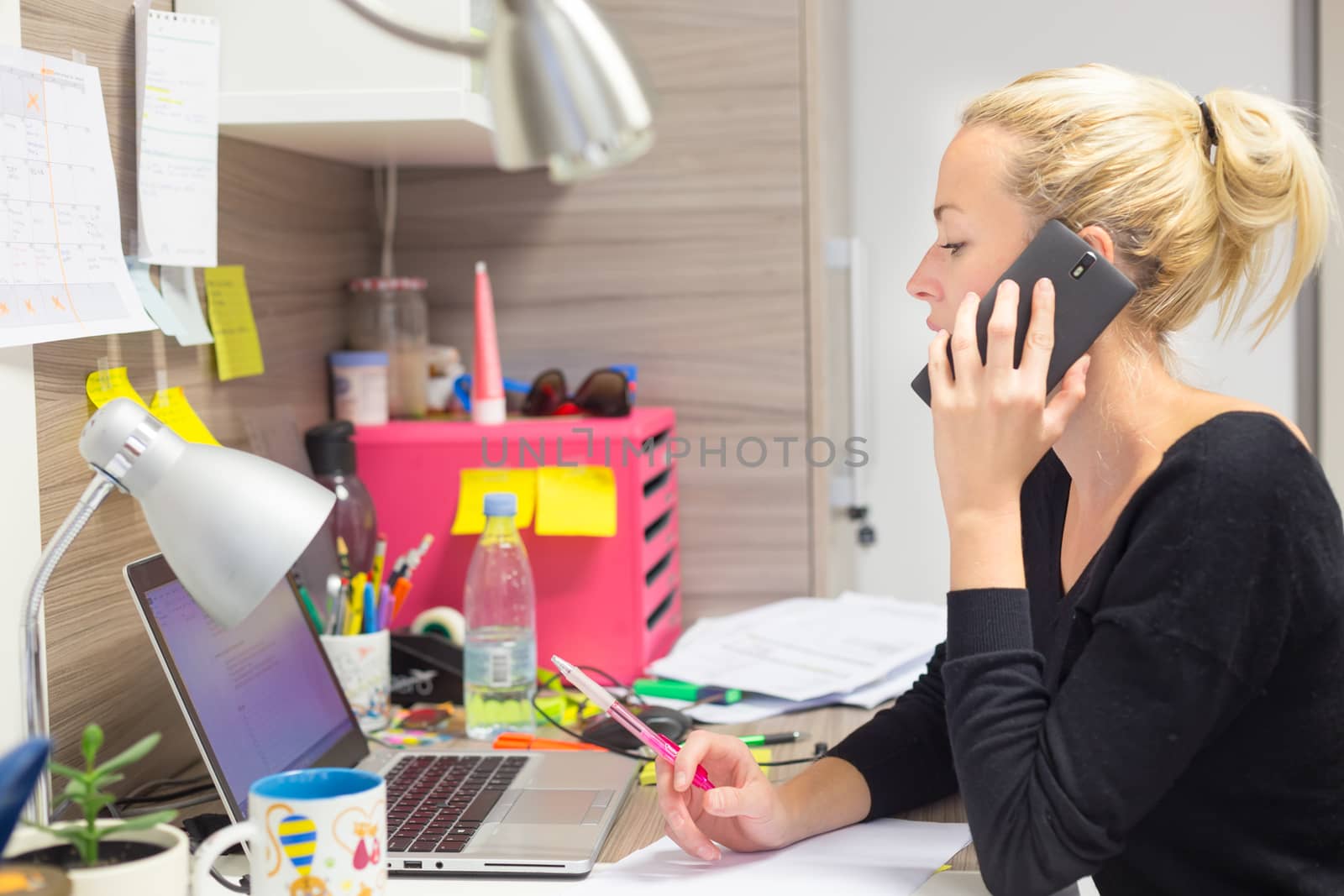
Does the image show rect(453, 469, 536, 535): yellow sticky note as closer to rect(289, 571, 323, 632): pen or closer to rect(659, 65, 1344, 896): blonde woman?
rect(289, 571, 323, 632): pen

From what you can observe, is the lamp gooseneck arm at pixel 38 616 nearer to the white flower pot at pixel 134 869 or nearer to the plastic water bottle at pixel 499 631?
the white flower pot at pixel 134 869

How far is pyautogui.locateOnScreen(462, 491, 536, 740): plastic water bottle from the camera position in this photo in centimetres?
127

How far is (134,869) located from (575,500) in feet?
2.78

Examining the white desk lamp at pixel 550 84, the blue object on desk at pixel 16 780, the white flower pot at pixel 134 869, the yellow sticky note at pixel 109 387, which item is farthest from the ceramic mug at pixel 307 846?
the yellow sticky note at pixel 109 387

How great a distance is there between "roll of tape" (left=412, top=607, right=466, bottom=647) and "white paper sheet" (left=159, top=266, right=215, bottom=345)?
38 cm

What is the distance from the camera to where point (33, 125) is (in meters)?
0.93

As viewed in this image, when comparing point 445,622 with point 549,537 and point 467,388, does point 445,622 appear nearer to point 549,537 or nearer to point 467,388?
point 549,537

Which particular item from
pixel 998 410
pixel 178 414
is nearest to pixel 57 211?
pixel 178 414

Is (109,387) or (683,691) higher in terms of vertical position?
(109,387)

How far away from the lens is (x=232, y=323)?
1.29 metres

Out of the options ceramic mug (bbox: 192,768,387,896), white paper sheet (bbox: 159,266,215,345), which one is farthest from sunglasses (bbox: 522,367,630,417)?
ceramic mug (bbox: 192,768,387,896)

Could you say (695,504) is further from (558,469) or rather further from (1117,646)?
(1117,646)

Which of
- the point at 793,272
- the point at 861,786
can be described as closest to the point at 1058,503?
the point at 861,786

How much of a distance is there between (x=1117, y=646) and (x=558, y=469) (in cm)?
76
